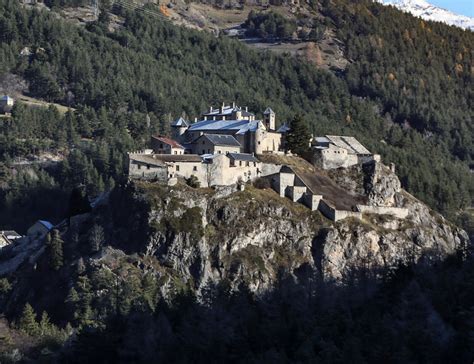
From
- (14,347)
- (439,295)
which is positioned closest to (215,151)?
(14,347)

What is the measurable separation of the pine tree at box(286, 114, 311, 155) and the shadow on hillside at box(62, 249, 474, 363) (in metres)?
34.5

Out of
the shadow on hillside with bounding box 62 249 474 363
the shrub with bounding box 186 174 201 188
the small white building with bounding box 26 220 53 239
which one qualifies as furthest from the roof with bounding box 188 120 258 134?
the shadow on hillside with bounding box 62 249 474 363

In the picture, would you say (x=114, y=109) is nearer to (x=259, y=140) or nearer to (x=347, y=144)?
(x=347, y=144)

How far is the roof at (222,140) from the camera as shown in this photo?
10344cm

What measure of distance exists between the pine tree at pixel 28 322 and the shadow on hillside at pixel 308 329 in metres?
12.6

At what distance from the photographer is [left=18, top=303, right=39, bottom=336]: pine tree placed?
279ft

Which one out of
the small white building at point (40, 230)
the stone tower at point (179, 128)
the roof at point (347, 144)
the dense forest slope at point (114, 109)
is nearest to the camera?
the small white building at point (40, 230)

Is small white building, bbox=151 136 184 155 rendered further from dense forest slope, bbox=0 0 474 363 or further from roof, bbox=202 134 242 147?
dense forest slope, bbox=0 0 474 363

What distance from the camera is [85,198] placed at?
106 m

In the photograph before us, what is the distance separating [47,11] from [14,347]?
12884 cm

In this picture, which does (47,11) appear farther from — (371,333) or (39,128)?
(371,333)

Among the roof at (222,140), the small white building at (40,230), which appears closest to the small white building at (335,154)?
the roof at (222,140)

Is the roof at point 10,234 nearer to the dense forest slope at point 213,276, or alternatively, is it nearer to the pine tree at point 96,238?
the dense forest slope at point 213,276

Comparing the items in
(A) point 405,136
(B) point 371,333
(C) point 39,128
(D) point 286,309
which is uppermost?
(B) point 371,333
